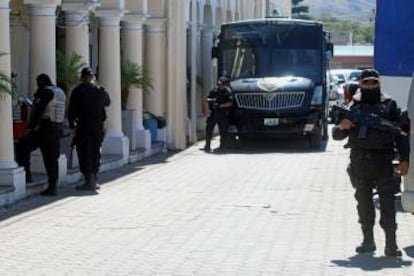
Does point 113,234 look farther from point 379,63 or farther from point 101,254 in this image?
point 379,63

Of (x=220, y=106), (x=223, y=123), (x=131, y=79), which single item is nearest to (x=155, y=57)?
(x=220, y=106)

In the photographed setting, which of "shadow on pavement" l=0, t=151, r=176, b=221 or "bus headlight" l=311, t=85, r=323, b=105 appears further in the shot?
"bus headlight" l=311, t=85, r=323, b=105

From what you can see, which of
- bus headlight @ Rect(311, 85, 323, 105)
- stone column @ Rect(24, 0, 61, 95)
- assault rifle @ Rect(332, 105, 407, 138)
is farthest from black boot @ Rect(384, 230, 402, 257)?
bus headlight @ Rect(311, 85, 323, 105)

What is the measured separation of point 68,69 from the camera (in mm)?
16703

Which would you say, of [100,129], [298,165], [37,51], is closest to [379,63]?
[100,129]

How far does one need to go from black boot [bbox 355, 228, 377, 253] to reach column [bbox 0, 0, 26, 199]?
5.48m

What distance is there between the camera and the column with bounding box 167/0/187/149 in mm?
23547

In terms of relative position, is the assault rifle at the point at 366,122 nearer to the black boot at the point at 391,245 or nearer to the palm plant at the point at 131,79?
the black boot at the point at 391,245

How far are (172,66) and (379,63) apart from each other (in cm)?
1033

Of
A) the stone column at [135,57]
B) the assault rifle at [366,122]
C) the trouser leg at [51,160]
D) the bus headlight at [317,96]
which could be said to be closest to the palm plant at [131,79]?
the stone column at [135,57]

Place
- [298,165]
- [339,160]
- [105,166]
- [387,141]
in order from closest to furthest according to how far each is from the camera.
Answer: [387,141] < [105,166] < [298,165] < [339,160]

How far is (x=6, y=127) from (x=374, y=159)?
19.3 ft

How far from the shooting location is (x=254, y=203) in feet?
45.4

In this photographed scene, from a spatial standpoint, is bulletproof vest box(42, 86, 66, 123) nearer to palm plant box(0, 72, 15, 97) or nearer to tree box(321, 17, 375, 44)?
palm plant box(0, 72, 15, 97)
